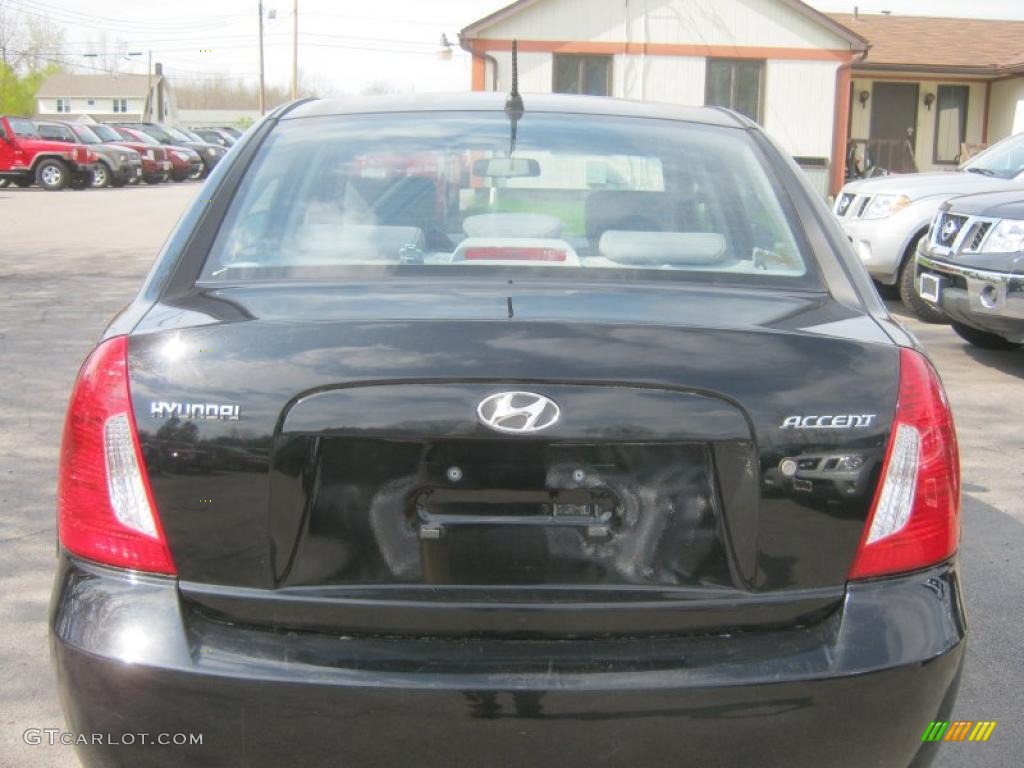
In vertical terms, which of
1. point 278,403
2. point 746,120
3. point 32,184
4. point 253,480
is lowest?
point 32,184

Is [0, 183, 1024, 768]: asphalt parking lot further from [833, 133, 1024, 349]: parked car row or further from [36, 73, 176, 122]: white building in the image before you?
[36, 73, 176, 122]: white building

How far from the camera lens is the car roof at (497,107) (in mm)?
3295

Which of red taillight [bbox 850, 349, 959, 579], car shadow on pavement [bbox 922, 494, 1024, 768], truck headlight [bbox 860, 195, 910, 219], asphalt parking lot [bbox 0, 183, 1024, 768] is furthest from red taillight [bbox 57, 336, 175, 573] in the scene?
truck headlight [bbox 860, 195, 910, 219]

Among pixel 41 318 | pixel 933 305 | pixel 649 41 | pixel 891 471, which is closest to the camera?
pixel 891 471

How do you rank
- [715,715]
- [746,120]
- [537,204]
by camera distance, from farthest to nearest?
[746,120] < [537,204] < [715,715]

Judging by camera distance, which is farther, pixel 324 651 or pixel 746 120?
pixel 746 120

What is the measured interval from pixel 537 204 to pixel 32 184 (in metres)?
31.0

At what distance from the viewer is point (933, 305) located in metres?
8.23

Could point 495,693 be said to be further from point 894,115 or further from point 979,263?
point 894,115

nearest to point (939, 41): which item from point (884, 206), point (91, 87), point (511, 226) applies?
point (884, 206)

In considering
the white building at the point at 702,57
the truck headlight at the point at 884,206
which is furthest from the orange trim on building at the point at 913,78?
the truck headlight at the point at 884,206

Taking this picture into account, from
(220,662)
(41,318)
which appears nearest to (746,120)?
(220,662)

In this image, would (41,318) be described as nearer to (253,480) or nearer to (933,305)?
(933,305)

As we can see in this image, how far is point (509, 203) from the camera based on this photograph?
3.09 metres
